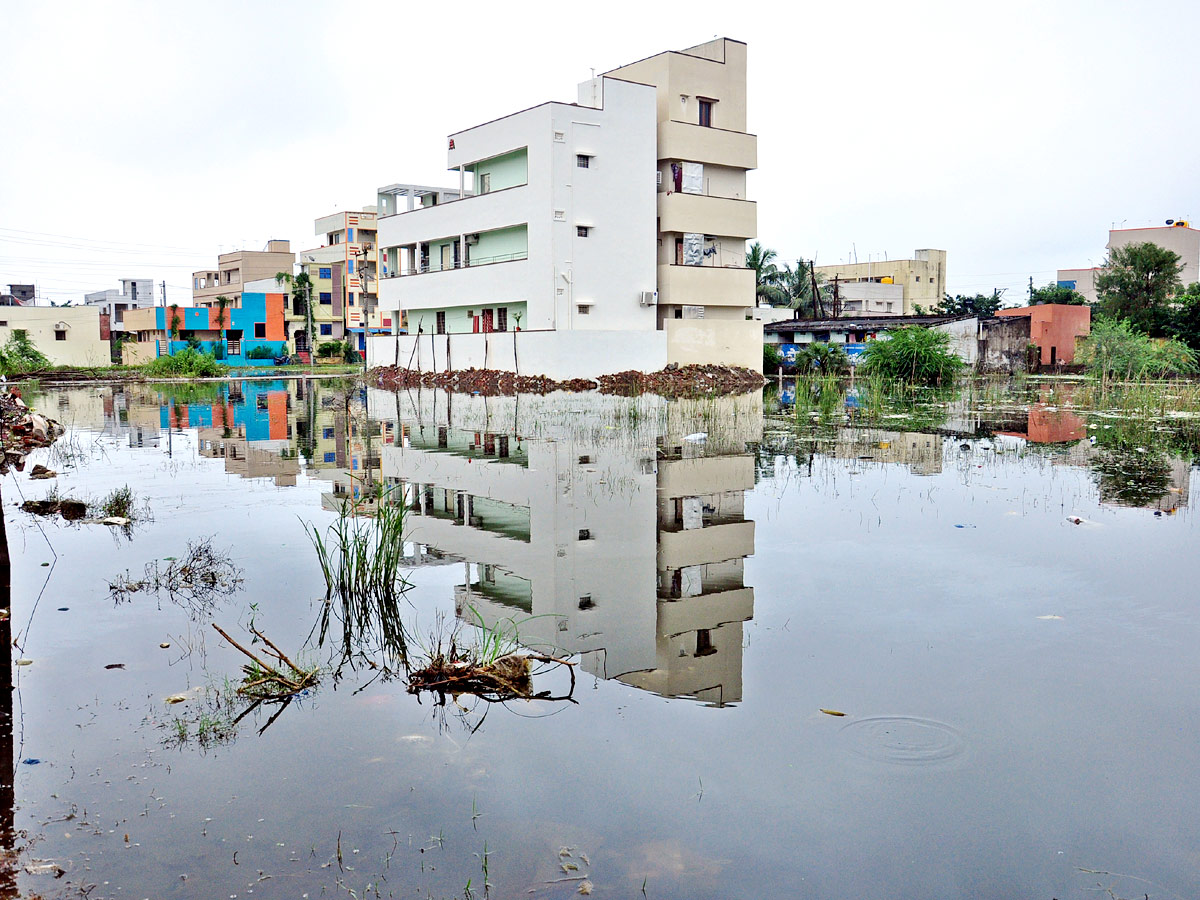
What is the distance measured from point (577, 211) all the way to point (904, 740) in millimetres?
32995

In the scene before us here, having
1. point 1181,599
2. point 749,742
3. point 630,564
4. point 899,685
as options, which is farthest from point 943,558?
point 749,742

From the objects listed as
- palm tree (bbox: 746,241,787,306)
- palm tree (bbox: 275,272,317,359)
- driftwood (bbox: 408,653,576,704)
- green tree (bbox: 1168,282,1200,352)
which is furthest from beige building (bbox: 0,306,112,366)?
driftwood (bbox: 408,653,576,704)

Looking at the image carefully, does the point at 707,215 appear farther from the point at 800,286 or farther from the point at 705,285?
the point at 800,286

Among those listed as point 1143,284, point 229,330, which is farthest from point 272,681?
point 229,330

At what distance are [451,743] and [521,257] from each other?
34.5 meters

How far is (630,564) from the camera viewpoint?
24.6 feet

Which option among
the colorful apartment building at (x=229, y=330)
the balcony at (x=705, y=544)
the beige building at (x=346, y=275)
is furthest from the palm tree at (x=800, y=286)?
the balcony at (x=705, y=544)

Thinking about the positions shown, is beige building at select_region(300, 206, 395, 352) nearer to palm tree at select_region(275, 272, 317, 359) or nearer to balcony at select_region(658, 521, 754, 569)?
palm tree at select_region(275, 272, 317, 359)

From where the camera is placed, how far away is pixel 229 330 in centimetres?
7219

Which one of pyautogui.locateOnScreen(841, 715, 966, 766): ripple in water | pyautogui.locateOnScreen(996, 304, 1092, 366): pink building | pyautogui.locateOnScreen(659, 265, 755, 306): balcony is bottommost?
pyautogui.locateOnScreen(841, 715, 966, 766): ripple in water

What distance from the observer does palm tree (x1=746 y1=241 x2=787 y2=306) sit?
64.1m

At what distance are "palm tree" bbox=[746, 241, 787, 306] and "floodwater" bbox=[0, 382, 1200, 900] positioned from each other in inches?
2162

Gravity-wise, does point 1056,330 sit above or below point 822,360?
above

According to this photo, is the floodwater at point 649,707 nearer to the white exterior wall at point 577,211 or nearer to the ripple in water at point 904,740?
the ripple in water at point 904,740
